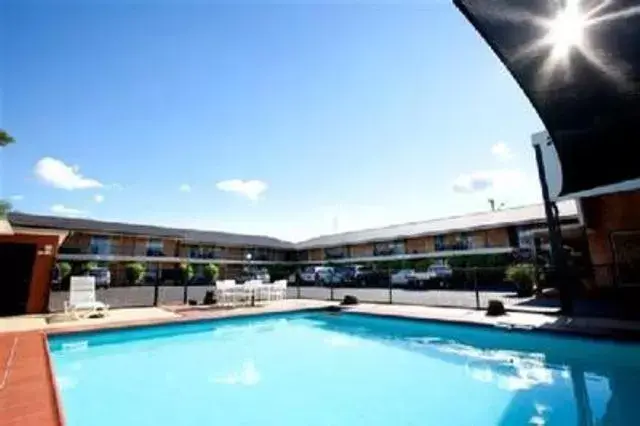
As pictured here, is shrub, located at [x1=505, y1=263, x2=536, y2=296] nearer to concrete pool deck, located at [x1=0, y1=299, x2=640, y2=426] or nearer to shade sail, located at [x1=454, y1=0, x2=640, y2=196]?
concrete pool deck, located at [x1=0, y1=299, x2=640, y2=426]

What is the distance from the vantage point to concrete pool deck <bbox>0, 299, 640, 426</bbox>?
14.4ft

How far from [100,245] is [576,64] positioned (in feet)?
123

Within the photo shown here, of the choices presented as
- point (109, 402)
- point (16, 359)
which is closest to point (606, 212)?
point (109, 402)

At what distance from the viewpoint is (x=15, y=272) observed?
13.8m

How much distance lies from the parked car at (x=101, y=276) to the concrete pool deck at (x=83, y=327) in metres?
18.0

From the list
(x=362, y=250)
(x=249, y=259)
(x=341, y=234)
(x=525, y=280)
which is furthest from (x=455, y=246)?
(x=249, y=259)

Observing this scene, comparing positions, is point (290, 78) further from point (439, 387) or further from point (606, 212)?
point (606, 212)

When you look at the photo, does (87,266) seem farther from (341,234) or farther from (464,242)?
(464,242)

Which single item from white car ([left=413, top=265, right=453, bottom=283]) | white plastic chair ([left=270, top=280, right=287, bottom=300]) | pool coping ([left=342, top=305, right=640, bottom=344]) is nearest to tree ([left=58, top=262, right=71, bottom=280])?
white plastic chair ([left=270, top=280, right=287, bottom=300])

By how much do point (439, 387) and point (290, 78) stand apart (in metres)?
9.35

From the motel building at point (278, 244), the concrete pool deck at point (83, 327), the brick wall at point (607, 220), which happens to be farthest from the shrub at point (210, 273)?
the brick wall at point (607, 220)

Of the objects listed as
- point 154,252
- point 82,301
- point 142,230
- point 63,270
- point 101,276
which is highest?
point 142,230

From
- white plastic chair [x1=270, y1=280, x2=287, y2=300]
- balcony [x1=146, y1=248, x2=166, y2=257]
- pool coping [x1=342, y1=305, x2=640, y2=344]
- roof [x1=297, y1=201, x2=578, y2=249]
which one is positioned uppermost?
roof [x1=297, y1=201, x2=578, y2=249]

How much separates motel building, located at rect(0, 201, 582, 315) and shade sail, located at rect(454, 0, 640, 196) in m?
13.5
